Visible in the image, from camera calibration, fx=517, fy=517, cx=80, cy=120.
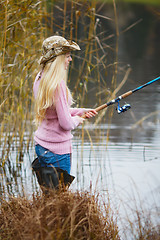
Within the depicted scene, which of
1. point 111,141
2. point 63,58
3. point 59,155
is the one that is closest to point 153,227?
point 59,155

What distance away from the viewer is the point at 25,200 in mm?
2627

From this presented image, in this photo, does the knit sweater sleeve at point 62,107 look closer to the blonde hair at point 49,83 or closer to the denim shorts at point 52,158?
the blonde hair at point 49,83

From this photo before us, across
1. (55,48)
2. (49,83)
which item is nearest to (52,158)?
(49,83)

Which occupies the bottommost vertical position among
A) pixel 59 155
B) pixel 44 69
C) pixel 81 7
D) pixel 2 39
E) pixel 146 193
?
pixel 146 193

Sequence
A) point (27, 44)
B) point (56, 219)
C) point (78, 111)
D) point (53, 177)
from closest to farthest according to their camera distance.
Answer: point (56, 219), point (53, 177), point (78, 111), point (27, 44)

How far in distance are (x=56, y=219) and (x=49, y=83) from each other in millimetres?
Result: 709

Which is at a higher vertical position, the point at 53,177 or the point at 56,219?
the point at 53,177

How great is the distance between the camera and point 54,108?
2.72 meters

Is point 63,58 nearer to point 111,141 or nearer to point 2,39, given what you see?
point 2,39

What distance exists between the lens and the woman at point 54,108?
2664mm

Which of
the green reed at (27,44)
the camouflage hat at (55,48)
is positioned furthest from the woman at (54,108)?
the green reed at (27,44)

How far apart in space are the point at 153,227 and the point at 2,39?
198 centimetres

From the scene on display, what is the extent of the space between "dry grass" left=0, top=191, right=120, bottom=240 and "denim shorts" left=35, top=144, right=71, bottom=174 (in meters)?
0.22

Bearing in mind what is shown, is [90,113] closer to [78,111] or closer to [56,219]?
[78,111]
